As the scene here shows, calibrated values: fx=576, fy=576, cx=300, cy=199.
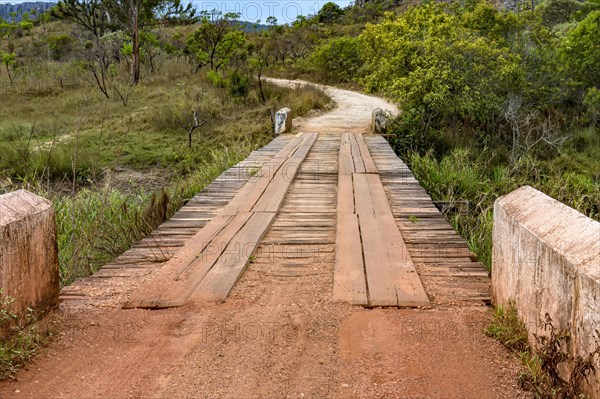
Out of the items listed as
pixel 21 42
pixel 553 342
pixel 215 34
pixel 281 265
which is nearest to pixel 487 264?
pixel 281 265

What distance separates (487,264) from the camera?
4.86 m

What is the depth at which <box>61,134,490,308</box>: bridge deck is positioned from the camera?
3.24 meters

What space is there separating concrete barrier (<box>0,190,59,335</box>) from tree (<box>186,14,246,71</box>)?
2011 centimetres

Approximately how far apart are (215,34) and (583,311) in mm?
22815

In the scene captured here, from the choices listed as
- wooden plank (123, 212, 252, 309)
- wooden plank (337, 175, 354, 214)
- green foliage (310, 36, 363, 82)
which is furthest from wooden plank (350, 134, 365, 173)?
green foliage (310, 36, 363, 82)

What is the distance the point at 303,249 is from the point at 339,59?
2083 centimetres

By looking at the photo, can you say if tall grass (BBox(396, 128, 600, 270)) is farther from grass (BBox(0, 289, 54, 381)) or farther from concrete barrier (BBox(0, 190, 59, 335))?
grass (BBox(0, 289, 54, 381))

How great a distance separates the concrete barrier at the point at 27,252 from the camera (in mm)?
2473

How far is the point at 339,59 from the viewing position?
2391 cm

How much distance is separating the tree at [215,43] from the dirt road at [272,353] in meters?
20.2

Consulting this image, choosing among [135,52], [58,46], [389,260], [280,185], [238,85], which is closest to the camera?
[389,260]

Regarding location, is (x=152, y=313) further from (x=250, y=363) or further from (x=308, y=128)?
(x=308, y=128)

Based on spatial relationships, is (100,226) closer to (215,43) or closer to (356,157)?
(356,157)

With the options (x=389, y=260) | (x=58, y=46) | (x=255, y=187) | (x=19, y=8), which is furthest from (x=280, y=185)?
(x=19, y=8)
